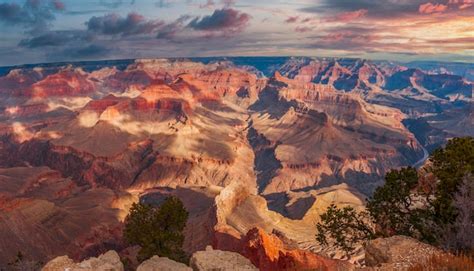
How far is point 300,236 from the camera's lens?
80.4 m

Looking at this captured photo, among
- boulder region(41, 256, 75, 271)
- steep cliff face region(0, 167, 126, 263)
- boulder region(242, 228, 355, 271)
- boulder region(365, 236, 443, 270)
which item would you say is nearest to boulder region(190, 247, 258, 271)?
boulder region(365, 236, 443, 270)

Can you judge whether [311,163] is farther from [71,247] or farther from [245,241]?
[245,241]

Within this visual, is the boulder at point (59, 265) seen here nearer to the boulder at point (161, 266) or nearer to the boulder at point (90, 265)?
the boulder at point (90, 265)

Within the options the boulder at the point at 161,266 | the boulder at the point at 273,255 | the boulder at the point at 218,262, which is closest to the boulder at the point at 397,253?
the boulder at the point at 218,262

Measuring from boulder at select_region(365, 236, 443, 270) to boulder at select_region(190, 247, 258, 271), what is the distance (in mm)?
6808

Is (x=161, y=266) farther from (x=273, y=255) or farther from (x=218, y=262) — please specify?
(x=273, y=255)

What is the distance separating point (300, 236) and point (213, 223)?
16.2 metres

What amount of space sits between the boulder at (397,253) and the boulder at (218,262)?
681 centimetres

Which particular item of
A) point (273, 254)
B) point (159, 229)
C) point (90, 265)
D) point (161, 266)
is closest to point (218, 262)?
point (161, 266)

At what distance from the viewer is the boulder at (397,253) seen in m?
21.5

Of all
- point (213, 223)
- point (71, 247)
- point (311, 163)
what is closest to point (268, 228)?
point (213, 223)

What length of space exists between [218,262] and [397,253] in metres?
→ 10.3

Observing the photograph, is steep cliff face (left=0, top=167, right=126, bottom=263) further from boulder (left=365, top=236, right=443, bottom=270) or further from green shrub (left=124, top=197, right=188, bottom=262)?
boulder (left=365, top=236, right=443, bottom=270)

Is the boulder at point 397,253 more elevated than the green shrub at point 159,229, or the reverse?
the boulder at point 397,253
